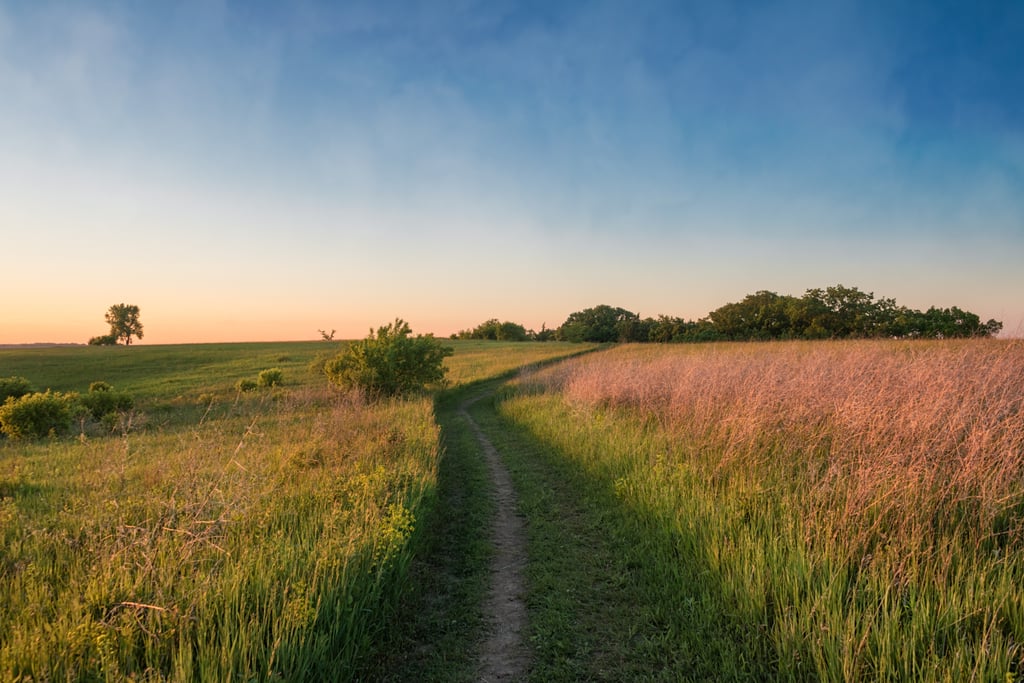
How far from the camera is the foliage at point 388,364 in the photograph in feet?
73.4

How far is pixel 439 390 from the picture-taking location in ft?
80.9

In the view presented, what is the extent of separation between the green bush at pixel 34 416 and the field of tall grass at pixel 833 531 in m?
18.4

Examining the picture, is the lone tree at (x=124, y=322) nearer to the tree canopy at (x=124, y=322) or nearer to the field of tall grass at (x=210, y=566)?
the tree canopy at (x=124, y=322)

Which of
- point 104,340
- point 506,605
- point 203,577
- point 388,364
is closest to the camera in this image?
point 203,577

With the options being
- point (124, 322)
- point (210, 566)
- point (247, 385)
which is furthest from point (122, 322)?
point (210, 566)

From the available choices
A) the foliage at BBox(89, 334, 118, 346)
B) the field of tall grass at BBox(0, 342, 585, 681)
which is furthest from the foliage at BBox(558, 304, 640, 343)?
the foliage at BBox(89, 334, 118, 346)

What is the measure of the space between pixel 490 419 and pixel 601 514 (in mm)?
10688

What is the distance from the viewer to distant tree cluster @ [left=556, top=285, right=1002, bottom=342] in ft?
148

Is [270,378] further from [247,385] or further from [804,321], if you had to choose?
[804,321]

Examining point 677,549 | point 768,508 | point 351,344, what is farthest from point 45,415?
point 768,508

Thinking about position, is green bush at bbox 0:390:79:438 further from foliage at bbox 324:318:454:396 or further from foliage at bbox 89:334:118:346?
foliage at bbox 89:334:118:346

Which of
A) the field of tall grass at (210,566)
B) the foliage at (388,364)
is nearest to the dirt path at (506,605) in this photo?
the field of tall grass at (210,566)

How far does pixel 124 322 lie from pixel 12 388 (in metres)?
87.7

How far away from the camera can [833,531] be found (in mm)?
5312
